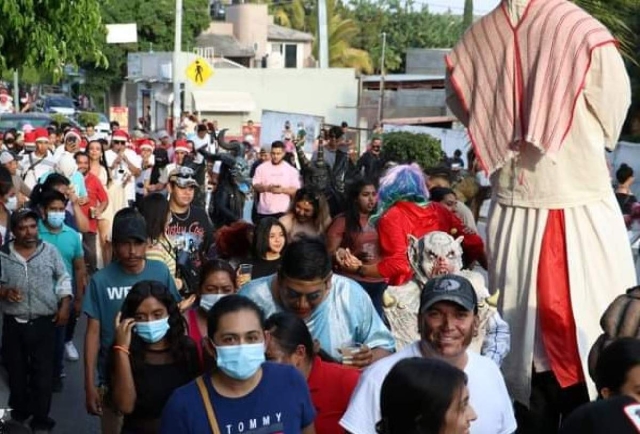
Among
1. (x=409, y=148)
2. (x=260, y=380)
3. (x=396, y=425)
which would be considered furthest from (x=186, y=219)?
(x=409, y=148)

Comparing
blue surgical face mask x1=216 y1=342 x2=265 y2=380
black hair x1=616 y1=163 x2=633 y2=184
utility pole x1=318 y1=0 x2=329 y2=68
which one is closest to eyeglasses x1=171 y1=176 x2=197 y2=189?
blue surgical face mask x1=216 y1=342 x2=265 y2=380

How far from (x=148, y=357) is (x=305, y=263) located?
86 cm

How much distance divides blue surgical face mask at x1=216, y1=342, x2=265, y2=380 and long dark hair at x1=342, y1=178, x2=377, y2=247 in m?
4.60

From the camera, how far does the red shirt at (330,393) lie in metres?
5.30

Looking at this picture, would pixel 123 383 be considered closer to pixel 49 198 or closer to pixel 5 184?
pixel 49 198

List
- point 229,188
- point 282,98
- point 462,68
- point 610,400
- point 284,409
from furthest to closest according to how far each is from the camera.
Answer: point 282,98 → point 229,188 → point 462,68 → point 284,409 → point 610,400

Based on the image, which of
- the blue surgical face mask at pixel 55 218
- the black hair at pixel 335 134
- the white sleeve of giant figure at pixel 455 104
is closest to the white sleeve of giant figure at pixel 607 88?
the white sleeve of giant figure at pixel 455 104

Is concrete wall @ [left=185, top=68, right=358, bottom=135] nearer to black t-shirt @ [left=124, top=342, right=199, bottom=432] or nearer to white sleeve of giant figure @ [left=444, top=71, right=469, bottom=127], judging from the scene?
white sleeve of giant figure @ [left=444, top=71, right=469, bottom=127]

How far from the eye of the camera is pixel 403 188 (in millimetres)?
7766

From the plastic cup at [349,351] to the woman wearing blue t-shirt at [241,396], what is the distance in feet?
2.89

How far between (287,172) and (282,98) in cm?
3786

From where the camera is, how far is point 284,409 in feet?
15.7

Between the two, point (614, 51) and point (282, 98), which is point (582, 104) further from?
point (282, 98)

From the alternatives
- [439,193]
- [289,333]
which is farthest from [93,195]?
[289,333]
